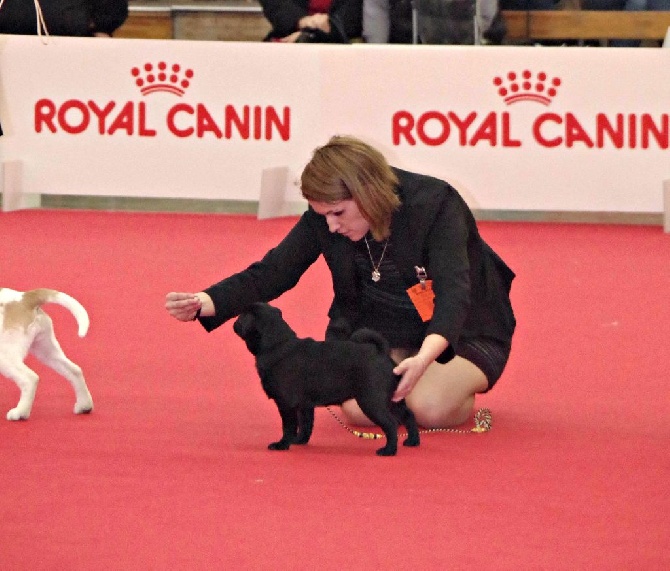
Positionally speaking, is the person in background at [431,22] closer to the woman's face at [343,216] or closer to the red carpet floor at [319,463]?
the red carpet floor at [319,463]

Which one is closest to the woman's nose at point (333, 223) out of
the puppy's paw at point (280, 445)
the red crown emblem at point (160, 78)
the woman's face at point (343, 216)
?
the woman's face at point (343, 216)

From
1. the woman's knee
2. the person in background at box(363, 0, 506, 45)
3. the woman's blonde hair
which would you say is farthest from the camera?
the person in background at box(363, 0, 506, 45)

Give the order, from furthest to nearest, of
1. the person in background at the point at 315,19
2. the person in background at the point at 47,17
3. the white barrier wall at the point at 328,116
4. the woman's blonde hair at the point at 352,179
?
1. the person in background at the point at 315,19
2. the person in background at the point at 47,17
3. the white barrier wall at the point at 328,116
4. the woman's blonde hair at the point at 352,179

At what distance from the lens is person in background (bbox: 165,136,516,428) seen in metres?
3.73

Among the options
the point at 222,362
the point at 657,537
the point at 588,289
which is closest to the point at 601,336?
the point at 588,289

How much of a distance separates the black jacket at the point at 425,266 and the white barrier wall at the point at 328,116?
4.26 meters

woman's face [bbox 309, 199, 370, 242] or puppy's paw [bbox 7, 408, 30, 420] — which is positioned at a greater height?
woman's face [bbox 309, 199, 370, 242]

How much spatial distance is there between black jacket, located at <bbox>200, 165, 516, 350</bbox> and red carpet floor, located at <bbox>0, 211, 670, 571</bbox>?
32 centimetres

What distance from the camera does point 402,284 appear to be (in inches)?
161

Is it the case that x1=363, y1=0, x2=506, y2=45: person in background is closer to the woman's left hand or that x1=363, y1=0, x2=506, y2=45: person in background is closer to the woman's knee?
the woman's knee

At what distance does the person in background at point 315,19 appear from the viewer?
9.52 m

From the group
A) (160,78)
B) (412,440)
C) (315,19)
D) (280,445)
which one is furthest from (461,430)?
(315,19)

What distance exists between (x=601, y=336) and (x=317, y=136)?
3574mm

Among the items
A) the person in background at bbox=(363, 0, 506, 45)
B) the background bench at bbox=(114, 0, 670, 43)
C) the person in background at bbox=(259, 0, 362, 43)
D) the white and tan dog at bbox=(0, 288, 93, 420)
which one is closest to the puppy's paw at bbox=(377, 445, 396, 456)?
the white and tan dog at bbox=(0, 288, 93, 420)
